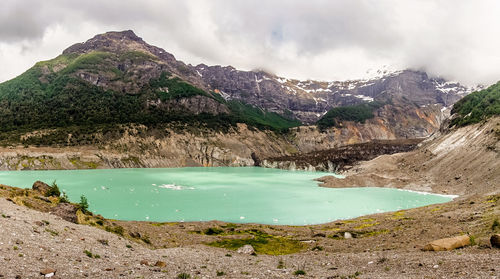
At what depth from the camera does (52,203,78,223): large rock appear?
24.9 meters

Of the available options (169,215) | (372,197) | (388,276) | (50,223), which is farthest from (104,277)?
(372,197)

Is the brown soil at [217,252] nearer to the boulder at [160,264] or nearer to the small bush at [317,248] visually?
the small bush at [317,248]

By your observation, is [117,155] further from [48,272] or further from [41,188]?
[48,272]

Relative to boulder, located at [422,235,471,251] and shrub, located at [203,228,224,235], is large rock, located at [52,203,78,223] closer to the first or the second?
shrub, located at [203,228,224,235]

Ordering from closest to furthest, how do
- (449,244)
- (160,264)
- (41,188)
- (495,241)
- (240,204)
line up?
(160,264) < (495,241) < (449,244) < (41,188) < (240,204)

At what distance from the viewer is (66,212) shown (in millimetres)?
25453

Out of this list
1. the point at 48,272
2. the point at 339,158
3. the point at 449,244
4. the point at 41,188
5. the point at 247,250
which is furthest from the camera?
the point at 339,158

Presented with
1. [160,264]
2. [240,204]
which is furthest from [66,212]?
[240,204]

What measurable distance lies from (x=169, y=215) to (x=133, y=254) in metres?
30.9

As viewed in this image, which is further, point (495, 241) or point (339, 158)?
point (339, 158)

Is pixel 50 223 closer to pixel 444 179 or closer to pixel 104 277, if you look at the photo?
pixel 104 277

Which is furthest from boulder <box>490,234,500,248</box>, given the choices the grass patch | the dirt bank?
the grass patch

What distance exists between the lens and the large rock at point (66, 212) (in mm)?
24872

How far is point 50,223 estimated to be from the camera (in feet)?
68.7
